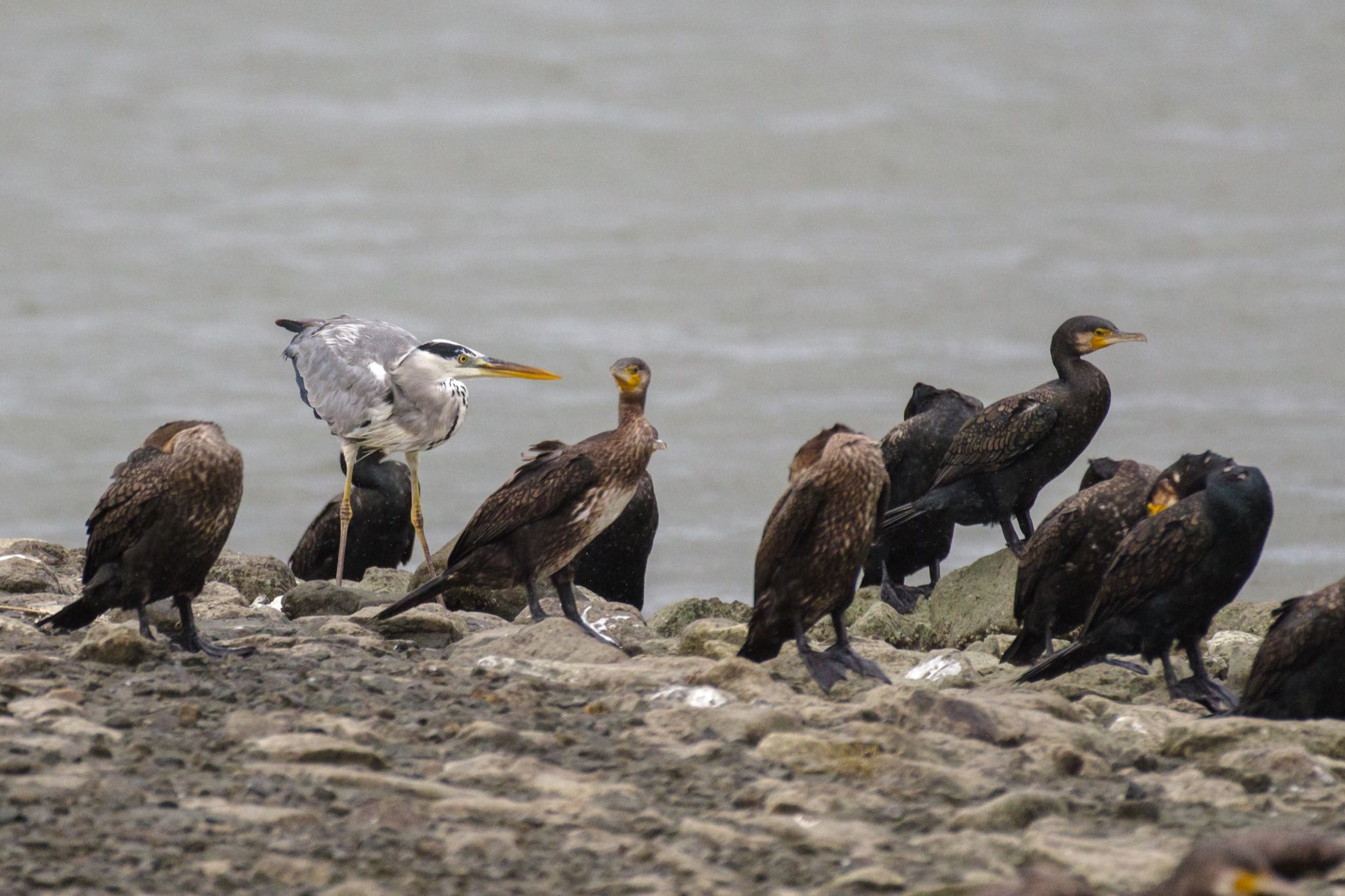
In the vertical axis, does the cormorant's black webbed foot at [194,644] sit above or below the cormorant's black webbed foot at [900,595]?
below

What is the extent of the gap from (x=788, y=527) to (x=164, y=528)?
2.54 m

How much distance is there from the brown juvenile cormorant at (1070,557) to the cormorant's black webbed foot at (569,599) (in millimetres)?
1997

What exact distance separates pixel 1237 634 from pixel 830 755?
4.38 meters

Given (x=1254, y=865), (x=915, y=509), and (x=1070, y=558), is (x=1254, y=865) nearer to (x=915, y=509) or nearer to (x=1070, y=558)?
(x=1070, y=558)

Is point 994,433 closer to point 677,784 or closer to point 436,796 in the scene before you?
point 677,784

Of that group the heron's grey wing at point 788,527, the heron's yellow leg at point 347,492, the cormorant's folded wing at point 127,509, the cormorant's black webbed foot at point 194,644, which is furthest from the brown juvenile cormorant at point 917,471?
the cormorant's folded wing at point 127,509

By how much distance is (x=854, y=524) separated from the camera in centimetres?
732

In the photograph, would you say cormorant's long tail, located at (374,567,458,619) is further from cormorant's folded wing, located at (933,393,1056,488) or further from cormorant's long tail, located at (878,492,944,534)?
cormorant's folded wing, located at (933,393,1056,488)

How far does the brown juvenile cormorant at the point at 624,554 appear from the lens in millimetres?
10602

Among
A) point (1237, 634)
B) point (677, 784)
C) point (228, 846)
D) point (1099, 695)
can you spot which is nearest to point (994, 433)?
point (1237, 634)

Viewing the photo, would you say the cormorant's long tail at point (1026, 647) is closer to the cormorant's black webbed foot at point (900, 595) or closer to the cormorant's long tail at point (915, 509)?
the cormorant's long tail at point (915, 509)

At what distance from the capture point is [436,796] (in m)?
5.45

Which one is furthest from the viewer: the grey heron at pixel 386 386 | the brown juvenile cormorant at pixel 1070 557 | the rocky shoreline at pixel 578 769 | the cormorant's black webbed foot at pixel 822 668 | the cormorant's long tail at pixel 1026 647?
the grey heron at pixel 386 386

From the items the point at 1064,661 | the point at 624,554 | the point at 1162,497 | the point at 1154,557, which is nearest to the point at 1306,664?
the point at 1154,557
